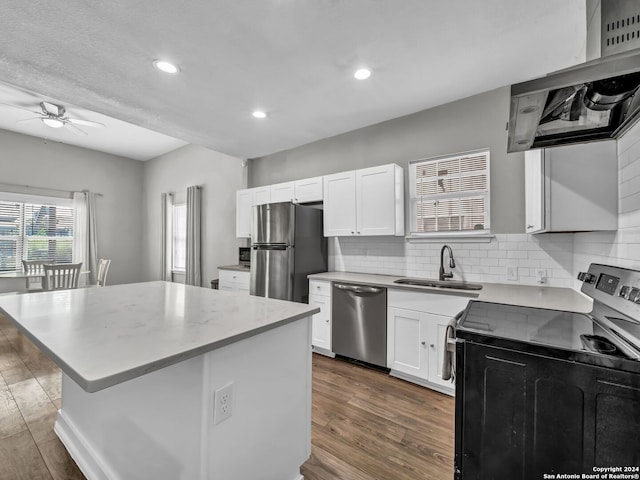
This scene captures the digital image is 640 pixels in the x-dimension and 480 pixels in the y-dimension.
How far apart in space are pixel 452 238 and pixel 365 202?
3.28 ft

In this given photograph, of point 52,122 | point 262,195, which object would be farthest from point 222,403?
point 52,122

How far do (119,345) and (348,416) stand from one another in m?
1.71

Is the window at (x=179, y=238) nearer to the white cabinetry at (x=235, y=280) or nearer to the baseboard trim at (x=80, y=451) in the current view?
the white cabinetry at (x=235, y=280)

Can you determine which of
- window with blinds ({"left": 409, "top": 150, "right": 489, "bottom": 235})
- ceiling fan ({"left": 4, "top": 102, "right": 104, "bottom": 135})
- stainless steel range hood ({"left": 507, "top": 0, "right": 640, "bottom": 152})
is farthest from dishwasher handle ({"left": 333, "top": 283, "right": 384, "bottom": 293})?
ceiling fan ({"left": 4, "top": 102, "right": 104, "bottom": 135})

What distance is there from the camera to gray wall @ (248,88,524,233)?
8.59ft

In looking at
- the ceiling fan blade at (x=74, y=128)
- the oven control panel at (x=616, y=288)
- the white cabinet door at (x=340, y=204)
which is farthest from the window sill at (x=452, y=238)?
the ceiling fan blade at (x=74, y=128)

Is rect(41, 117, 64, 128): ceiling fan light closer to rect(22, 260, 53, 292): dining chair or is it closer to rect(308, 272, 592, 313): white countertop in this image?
rect(22, 260, 53, 292): dining chair

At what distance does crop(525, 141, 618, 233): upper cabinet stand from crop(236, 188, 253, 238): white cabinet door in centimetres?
356

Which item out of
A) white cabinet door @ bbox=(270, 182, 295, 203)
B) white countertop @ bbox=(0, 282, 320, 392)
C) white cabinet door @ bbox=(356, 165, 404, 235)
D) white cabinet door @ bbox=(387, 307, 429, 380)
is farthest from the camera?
white cabinet door @ bbox=(270, 182, 295, 203)

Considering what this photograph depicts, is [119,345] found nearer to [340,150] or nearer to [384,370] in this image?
[384,370]

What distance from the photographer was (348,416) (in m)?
2.03

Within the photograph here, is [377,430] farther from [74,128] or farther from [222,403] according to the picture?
[74,128]

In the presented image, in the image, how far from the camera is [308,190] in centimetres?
366

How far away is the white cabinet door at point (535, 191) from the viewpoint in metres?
1.84
